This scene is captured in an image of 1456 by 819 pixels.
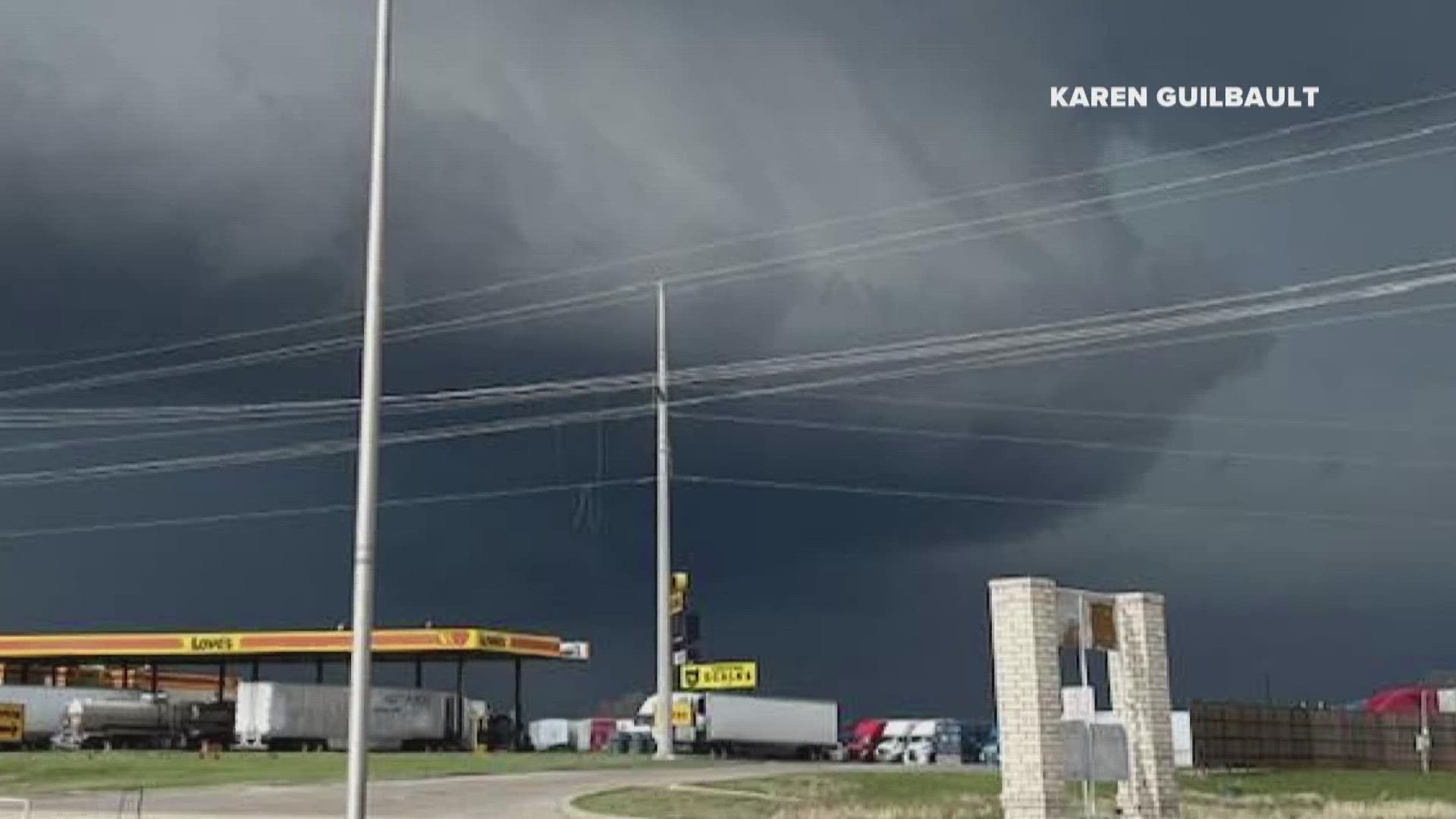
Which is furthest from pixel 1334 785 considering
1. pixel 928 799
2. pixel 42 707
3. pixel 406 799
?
pixel 42 707

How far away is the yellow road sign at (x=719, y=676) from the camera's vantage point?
309 feet

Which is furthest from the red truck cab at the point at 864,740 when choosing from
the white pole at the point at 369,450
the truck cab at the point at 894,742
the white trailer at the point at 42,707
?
the white pole at the point at 369,450

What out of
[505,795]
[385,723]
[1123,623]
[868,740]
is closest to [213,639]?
[385,723]

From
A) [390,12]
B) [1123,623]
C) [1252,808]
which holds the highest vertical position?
[390,12]

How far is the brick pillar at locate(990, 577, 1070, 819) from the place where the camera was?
24156mm

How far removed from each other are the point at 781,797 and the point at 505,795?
6592mm

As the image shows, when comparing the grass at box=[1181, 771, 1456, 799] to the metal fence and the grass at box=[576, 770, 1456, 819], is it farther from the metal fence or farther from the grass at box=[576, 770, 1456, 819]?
the metal fence

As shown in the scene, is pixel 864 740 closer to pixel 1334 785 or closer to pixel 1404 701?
pixel 1404 701

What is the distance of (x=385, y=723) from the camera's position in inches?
3194

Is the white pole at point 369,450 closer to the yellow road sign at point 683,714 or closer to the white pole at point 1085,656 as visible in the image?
the white pole at point 1085,656

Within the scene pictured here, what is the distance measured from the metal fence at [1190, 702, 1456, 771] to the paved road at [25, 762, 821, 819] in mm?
23333

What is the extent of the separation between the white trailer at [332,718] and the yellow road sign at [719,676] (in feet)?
42.8

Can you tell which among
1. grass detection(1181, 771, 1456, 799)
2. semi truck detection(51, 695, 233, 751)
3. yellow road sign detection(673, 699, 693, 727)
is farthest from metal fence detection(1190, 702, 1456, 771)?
semi truck detection(51, 695, 233, 751)

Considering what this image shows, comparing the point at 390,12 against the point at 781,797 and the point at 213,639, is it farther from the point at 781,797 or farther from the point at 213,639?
the point at 213,639
